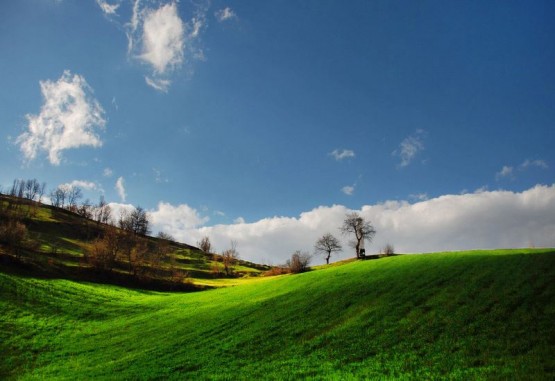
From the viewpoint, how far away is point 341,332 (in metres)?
27.1

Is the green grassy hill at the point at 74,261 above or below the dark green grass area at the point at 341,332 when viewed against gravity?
above

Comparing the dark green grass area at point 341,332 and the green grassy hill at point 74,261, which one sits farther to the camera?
the green grassy hill at point 74,261

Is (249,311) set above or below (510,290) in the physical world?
below

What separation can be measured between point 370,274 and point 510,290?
774 inches

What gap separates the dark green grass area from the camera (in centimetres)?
2008

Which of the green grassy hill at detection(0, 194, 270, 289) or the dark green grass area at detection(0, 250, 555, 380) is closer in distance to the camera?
the dark green grass area at detection(0, 250, 555, 380)

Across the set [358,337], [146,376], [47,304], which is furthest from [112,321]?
[358,337]

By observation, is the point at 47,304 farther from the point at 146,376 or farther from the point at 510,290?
the point at 510,290

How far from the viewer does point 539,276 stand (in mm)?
31406

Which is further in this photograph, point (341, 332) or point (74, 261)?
point (74, 261)

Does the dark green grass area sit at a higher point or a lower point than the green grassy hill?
lower

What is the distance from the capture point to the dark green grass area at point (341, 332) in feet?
65.9

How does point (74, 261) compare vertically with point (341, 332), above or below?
above

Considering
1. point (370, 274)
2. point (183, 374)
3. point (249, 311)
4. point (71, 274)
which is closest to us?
point (183, 374)
